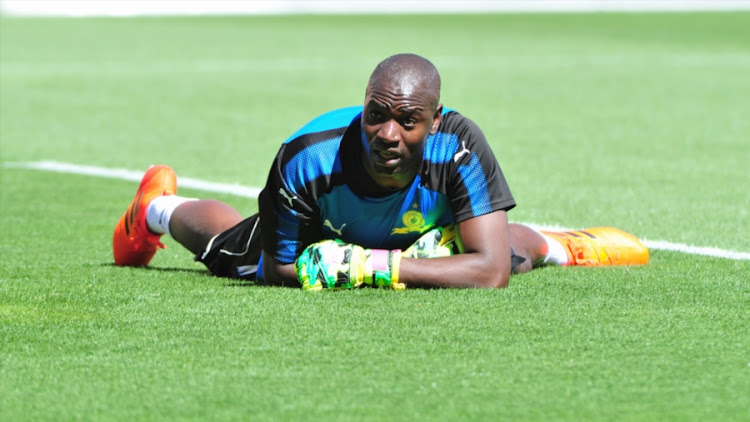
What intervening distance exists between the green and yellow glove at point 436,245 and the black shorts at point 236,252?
82cm

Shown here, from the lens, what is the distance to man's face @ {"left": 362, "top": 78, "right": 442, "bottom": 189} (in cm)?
518

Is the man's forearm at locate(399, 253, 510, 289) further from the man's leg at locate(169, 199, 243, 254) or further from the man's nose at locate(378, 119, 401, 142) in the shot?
the man's leg at locate(169, 199, 243, 254)

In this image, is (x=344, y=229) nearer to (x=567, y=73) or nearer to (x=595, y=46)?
(x=567, y=73)

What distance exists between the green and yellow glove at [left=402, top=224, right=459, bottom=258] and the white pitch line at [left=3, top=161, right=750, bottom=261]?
5.50 feet

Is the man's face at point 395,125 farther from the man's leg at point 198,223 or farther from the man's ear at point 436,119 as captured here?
the man's leg at point 198,223

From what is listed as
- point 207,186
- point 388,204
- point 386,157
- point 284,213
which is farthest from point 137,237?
point 207,186

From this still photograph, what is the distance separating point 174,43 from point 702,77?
13937mm

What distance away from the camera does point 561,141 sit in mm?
12508

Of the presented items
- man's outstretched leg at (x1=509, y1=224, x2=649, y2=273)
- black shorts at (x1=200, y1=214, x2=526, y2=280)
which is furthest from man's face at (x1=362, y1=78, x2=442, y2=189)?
man's outstretched leg at (x1=509, y1=224, x2=649, y2=273)

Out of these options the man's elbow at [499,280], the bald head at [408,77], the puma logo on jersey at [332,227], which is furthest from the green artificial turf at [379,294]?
the bald head at [408,77]

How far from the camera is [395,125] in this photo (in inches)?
205

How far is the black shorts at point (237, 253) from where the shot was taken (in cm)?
618

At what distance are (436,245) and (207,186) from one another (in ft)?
14.3

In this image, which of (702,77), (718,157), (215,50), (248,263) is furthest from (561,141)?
(215,50)
